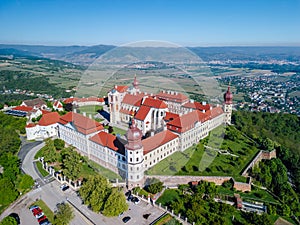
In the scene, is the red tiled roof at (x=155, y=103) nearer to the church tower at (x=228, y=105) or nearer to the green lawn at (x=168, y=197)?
the church tower at (x=228, y=105)

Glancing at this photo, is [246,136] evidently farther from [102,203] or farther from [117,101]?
[102,203]

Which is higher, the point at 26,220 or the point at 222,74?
the point at 222,74

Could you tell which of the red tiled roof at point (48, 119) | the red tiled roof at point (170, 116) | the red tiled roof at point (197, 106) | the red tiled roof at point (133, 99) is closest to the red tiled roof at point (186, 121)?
the red tiled roof at point (170, 116)

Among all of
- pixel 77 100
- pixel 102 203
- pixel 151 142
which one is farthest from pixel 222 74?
pixel 102 203

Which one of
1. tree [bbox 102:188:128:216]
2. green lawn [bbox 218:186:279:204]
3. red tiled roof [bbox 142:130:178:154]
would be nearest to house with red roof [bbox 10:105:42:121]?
red tiled roof [bbox 142:130:178:154]

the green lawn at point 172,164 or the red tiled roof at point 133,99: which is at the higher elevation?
the red tiled roof at point 133,99

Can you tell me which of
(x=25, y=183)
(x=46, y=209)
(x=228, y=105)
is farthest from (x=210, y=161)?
(x=25, y=183)

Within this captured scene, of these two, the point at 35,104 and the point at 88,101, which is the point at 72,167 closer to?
the point at 88,101

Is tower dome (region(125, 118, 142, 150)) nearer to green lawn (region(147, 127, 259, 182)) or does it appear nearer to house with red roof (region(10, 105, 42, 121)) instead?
green lawn (region(147, 127, 259, 182))

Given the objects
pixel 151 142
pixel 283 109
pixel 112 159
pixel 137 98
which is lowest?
pixel 283 109
